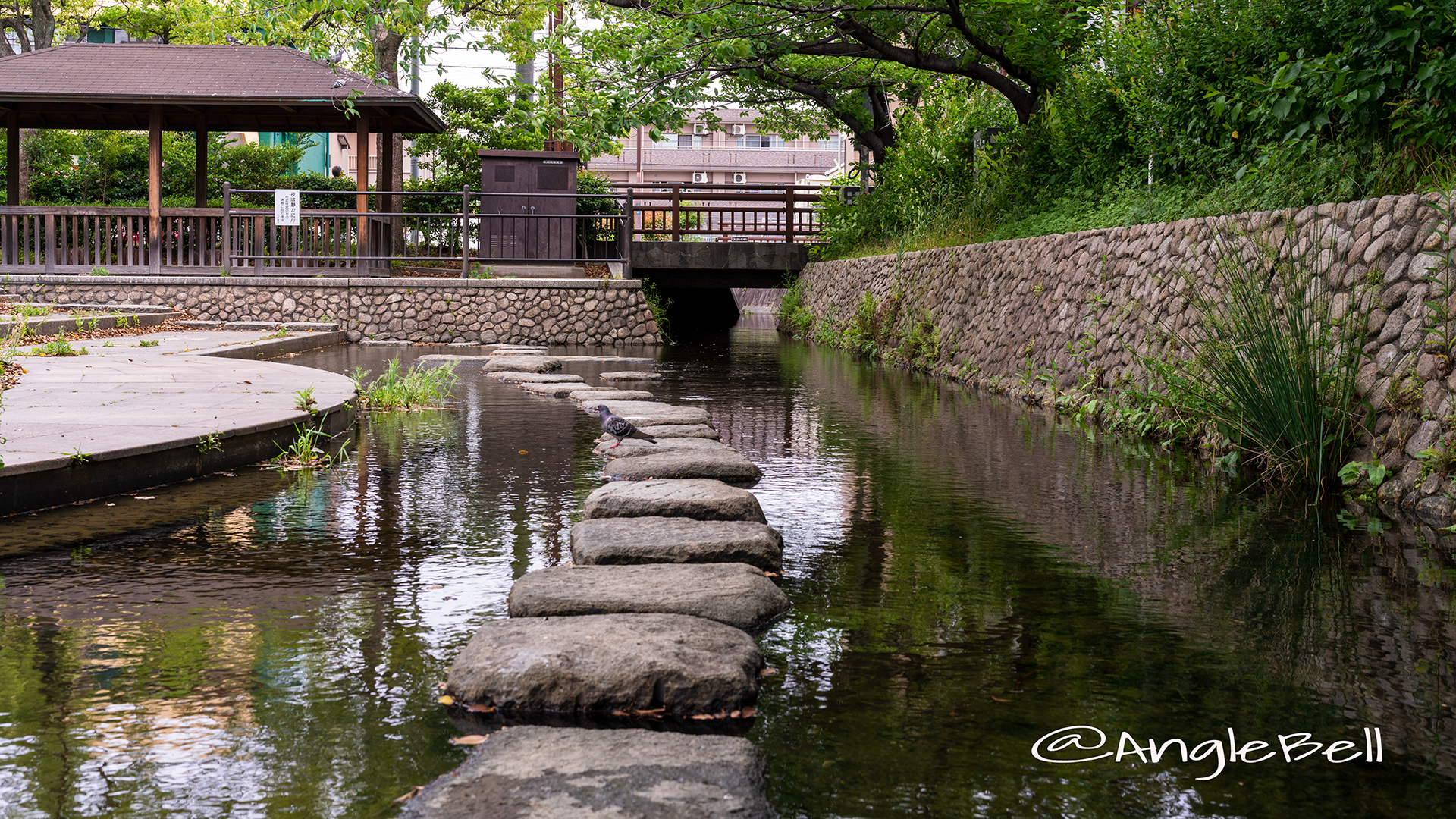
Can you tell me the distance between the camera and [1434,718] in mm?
2297

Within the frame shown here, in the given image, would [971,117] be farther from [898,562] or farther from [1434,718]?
[1434,718]

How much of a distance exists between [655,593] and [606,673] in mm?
564

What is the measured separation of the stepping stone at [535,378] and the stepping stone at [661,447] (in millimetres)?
3592

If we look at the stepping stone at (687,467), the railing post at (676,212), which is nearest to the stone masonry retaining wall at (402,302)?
the railing post at (676,212)

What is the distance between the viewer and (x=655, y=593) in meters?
2.83

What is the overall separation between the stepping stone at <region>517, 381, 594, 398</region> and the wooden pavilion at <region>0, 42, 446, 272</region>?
6824mm

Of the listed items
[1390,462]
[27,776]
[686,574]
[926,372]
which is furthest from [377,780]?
[926,372]

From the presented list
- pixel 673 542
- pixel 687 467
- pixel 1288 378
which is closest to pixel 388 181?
pixel 687 467

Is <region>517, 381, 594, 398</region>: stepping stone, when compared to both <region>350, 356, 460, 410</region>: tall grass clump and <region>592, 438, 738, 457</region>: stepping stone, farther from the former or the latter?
<region>592, 438, 738, 457</region>: stepping stone

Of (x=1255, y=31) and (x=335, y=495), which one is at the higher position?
(x=1255, y=31)

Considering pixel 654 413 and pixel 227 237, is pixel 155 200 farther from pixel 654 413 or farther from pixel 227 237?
pixel 654 413

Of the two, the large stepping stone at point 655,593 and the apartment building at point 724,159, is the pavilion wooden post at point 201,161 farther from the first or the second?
the apartment building at point 724,159

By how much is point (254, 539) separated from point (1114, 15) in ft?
34.2

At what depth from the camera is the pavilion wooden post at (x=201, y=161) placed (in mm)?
16094
